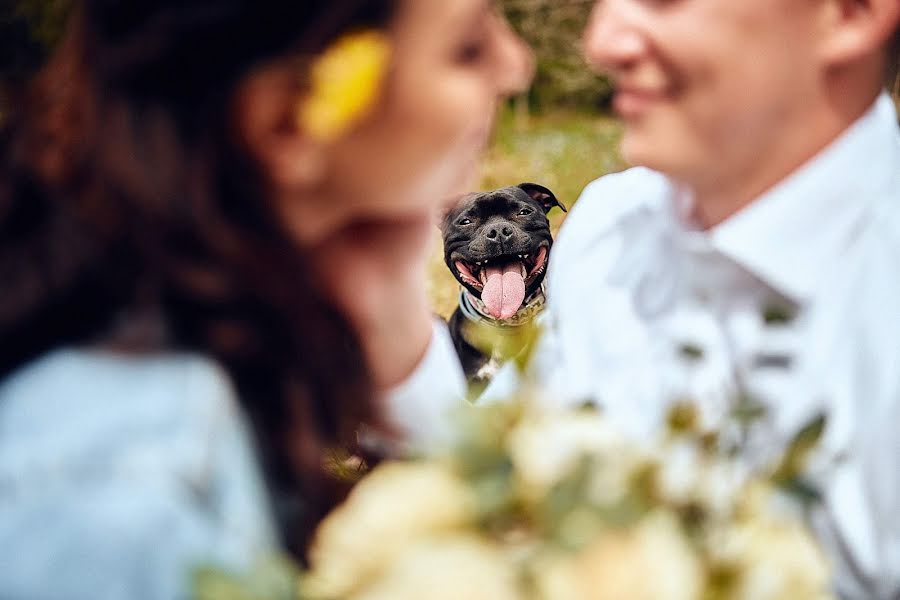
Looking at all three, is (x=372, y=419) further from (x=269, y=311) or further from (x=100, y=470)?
(x=100, y=470)

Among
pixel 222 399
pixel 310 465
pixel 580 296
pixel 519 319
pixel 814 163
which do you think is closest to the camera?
pixel 222 399

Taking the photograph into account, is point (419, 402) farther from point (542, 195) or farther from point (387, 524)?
point (542, 195)

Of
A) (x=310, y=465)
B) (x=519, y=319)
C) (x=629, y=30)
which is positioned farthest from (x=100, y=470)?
(x=519, y=319)

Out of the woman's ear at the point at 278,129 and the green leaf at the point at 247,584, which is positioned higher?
the woman's ear at the point at 278,129

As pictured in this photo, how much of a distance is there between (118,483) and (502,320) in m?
1.71

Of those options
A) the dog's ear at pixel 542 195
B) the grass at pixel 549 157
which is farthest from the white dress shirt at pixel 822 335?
the grass at pixel 549 157

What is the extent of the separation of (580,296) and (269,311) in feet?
1.90

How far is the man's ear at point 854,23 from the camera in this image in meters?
1.03

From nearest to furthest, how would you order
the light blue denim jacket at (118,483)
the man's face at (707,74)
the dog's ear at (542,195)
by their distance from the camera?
the light blue denim jacket at (118,483)
the man's face at (707,74)
the dog's ear at (542,195)

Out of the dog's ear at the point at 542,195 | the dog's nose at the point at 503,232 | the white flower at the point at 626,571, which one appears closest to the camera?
the white flower at the point at 626,571

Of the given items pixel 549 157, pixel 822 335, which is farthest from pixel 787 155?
pixel 549 157

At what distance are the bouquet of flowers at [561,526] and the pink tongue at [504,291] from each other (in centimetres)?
160

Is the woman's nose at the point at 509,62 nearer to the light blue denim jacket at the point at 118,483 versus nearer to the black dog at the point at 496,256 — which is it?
the light blue denim jacket at the point at 118,483

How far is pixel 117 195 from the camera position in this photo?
2.87ft
